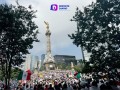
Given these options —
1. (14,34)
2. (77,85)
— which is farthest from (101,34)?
(77,85)

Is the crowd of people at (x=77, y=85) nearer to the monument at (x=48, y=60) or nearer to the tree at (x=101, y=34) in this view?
the tree at (x=101, y=34)

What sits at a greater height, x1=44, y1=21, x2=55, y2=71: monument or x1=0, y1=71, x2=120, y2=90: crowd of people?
x1=44, y1=21, x2=55, y2=71: monument

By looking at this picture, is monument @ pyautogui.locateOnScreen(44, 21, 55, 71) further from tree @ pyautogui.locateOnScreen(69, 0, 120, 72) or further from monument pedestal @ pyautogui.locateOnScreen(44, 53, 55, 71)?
tree @ pyautogui.locateOnScreen(69, 0, 120, 72)

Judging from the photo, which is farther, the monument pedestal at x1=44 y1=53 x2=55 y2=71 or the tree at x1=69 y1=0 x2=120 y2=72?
the monument pedestal at x1=44 y1=53 x2=55 y2=71

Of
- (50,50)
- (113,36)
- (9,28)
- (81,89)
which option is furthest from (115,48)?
(50,50)

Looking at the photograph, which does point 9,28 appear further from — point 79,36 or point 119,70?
point 119,70

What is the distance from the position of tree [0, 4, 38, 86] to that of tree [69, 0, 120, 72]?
6.44 m

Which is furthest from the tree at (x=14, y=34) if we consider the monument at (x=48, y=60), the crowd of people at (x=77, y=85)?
the monument at (x=48, y=60)

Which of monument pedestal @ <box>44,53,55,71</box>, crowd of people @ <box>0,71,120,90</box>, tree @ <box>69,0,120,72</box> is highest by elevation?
monument pedestal @ <box>44,53,55,71</box>

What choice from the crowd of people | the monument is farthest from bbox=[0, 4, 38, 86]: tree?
the monument

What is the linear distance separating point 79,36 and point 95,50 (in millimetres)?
1761

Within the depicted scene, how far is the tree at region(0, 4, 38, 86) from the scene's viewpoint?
96.8 ft

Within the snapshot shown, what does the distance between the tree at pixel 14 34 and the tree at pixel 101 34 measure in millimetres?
6444

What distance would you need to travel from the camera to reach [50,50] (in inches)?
5261
